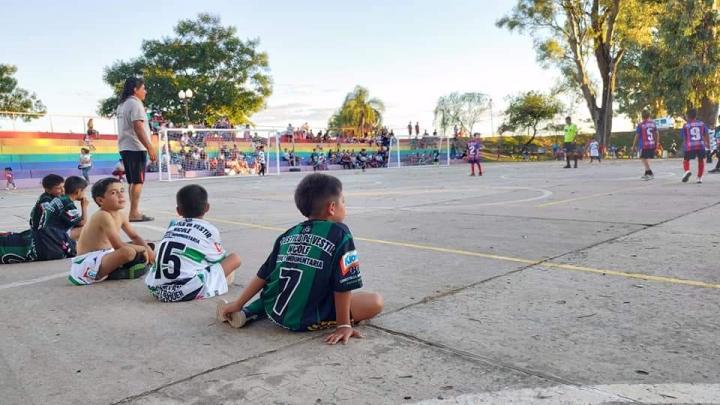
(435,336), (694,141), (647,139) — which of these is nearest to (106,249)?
(435,336)

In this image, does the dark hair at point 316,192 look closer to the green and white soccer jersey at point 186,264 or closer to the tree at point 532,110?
the green and white soccer jersey at point 186,264

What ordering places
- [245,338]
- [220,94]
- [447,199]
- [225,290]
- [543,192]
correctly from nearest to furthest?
[245,338] < [225,290] < [447,199] < [543,192] < [220,94]

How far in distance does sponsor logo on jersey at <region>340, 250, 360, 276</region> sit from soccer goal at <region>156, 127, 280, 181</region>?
19249 millimetres

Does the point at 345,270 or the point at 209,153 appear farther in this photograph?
the point at 209,153

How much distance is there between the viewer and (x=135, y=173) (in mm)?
6980

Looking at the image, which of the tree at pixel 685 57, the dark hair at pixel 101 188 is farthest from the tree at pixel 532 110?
the dark hair at pixel 101 188

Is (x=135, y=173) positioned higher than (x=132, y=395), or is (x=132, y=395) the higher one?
(x=135, y=173)

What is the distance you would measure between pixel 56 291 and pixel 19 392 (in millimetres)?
1841

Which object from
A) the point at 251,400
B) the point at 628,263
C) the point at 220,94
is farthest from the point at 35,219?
the point at 220,94

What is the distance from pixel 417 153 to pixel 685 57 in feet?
57.2

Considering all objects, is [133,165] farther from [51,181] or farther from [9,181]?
[9,181]

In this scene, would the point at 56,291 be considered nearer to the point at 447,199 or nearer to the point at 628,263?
the point at 628,263

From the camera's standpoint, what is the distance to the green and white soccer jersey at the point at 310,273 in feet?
8.22

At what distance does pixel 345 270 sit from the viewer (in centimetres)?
249
